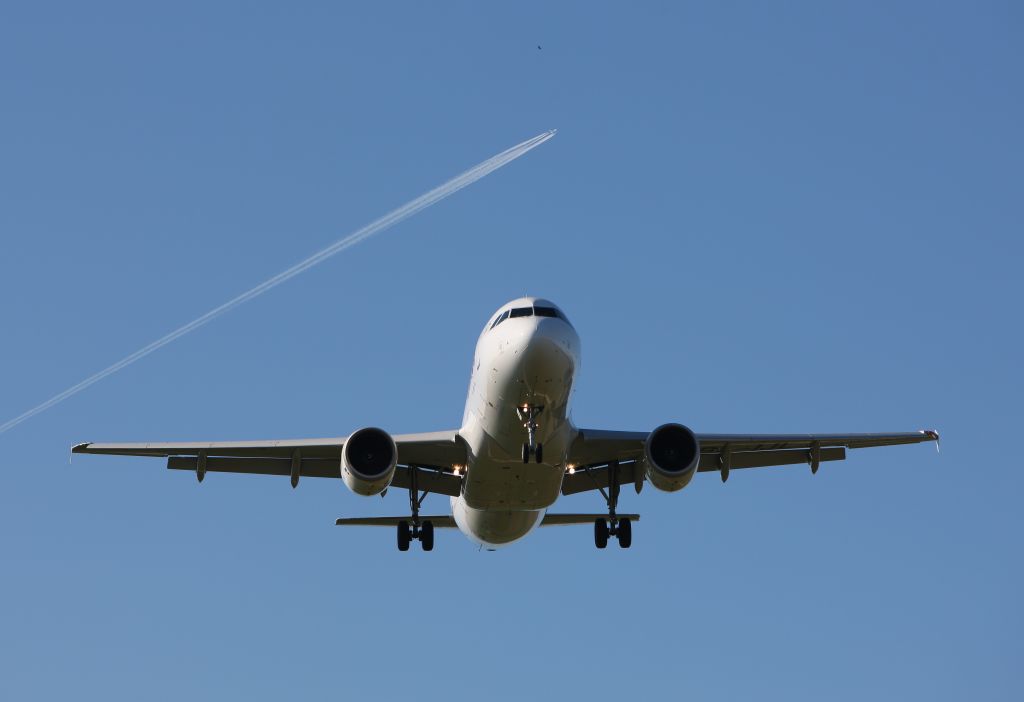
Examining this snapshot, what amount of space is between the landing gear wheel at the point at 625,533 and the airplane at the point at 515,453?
0.08 ft

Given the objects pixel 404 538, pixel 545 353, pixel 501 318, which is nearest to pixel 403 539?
pixel 404 538

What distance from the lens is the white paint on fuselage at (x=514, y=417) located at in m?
30.7

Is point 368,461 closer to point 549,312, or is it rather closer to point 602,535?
point 549,312

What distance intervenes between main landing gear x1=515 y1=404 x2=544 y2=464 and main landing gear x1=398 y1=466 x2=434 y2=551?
18.0 feet

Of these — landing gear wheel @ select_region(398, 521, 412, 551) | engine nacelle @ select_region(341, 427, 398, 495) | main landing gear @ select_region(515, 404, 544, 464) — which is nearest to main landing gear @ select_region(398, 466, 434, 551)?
landing gear wheel @ select_region(398, 521, 412, 551)

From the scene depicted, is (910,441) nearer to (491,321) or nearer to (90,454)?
(491,321)

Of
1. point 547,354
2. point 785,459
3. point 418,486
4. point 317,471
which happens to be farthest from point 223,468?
point 785,459

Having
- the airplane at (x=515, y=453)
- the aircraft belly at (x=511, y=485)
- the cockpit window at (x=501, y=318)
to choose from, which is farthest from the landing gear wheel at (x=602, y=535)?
the cockpit window at (x=501, y=318)

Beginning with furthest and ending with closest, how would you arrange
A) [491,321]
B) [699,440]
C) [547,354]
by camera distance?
[699,440] < [491,321] < [547,354]

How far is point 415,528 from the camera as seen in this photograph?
36781 millimetres

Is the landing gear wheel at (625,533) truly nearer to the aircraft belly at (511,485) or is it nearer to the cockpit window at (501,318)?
the aircraft belly at (511,485)

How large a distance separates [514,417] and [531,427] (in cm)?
63

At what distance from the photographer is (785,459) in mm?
38625

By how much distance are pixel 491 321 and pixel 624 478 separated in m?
6.75
